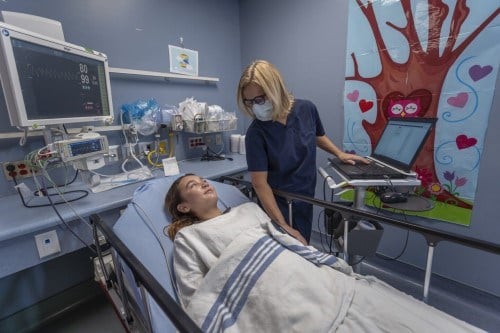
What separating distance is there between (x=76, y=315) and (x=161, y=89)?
171 centimetres

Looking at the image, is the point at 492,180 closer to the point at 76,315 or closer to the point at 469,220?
the point at 469,220

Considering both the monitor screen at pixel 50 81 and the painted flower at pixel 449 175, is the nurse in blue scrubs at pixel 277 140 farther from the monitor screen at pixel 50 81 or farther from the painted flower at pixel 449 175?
the monitor screen at pixel 50 81

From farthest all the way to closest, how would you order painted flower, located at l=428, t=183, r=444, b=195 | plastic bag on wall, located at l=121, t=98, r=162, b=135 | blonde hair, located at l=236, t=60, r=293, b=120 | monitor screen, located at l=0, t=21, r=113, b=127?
plastic bag on wall, located at l=121, t=98, r=162, b=135 < painted flower, located at l=428, t=183, r=444, b=195 < blonde hair, located at l=236, t=60, r=293, b=120 < monitor screen, located at l=0, t=21, r=113, b=127

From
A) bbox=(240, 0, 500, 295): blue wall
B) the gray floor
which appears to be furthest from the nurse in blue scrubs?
the gray floor

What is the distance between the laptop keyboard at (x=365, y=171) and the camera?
1.11 metres

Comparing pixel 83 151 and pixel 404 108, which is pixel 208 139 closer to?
pixel 83 151

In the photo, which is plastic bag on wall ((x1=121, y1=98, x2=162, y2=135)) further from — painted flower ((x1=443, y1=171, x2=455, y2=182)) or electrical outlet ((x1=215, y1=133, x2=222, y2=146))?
painted flower ((x1=443, y1=171, x2=455, y2=182))

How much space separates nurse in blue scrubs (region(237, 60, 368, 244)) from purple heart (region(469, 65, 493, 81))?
0.81m

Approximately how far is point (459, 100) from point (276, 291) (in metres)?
1.55

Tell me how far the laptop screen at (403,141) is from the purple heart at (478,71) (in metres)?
0.51

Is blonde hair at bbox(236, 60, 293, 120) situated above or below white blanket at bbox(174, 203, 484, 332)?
above

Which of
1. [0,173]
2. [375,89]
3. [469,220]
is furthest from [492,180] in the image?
[0,173]

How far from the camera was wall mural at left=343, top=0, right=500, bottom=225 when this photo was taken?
140 centimetres

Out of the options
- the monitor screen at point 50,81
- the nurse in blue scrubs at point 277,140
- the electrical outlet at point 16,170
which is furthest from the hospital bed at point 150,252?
the electrical outlet at point 16,170
